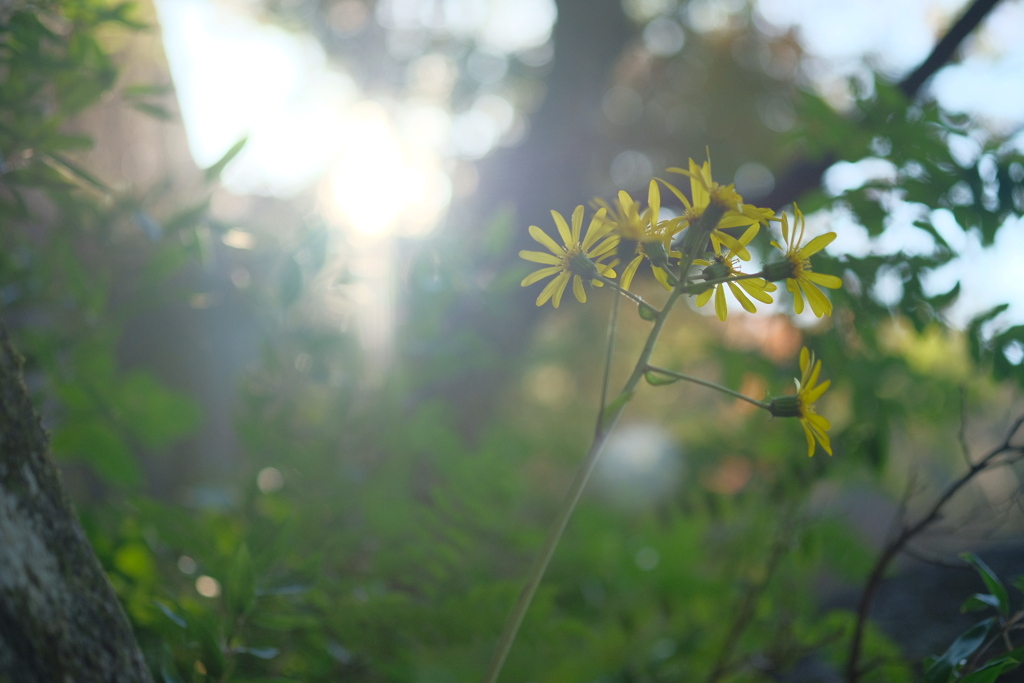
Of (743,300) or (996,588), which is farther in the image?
(996,588)

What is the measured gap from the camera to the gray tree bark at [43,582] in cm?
47

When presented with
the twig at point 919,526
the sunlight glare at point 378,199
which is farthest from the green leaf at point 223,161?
the twig at point 919,526

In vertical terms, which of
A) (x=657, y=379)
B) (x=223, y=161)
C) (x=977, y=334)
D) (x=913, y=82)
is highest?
(x=913, y=82)

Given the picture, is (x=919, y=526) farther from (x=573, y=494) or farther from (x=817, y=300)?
(x=573, y=494)

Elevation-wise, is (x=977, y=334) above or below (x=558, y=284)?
above

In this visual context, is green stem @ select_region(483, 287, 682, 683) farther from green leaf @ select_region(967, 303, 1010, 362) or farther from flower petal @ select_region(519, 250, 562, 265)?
green leaf @ select_region(967, 303, 1010, 362)

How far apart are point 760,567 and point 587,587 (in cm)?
48

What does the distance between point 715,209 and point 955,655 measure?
516 mm

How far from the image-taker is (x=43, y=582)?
0.49 meters

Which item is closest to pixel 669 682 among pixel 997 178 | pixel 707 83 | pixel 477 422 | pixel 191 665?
pixel 191 665

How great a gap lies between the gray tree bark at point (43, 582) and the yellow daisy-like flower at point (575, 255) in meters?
0.45

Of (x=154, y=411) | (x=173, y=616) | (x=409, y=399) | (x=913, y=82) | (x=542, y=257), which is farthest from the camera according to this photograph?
(x=409, y=399)

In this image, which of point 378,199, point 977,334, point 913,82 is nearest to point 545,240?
point 977,334

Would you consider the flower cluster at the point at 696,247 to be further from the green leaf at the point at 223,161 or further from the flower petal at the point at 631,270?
the green leaf at the point at 223,161
